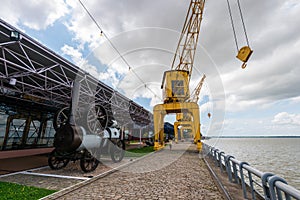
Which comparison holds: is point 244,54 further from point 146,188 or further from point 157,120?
point 157,120

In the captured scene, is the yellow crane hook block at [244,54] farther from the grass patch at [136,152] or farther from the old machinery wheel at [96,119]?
the grass patch at [136,152]

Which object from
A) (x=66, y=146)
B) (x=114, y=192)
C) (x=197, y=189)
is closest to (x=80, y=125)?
(x=66, y=146)

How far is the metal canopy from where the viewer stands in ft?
21.3

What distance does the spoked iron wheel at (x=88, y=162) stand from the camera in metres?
6.80

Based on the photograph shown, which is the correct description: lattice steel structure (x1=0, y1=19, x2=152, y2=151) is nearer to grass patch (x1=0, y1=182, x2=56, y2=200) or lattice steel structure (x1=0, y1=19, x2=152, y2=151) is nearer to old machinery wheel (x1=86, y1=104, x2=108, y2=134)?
old machinery wheel (x1=86, y1=104, x2=108, y2=134)

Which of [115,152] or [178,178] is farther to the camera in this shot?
[115,152]

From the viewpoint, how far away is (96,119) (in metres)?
8.71

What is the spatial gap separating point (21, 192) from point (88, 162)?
282 centimetres

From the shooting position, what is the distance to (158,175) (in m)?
6.67

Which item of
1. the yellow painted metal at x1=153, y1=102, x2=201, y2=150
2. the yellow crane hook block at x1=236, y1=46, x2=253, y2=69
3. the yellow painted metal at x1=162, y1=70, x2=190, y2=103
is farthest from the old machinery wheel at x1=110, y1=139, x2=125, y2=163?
the yellow painted metal at x1=162, y1=70, x2=190, y2=103

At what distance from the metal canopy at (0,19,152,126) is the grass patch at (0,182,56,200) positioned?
4506 mm

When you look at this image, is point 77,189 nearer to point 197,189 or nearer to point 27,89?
point 197,189

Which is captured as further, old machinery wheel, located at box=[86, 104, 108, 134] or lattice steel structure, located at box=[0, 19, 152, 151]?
old machinery wheel, located at box=[86, 104, 108, 134]

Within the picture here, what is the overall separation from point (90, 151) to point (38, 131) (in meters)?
10.6
